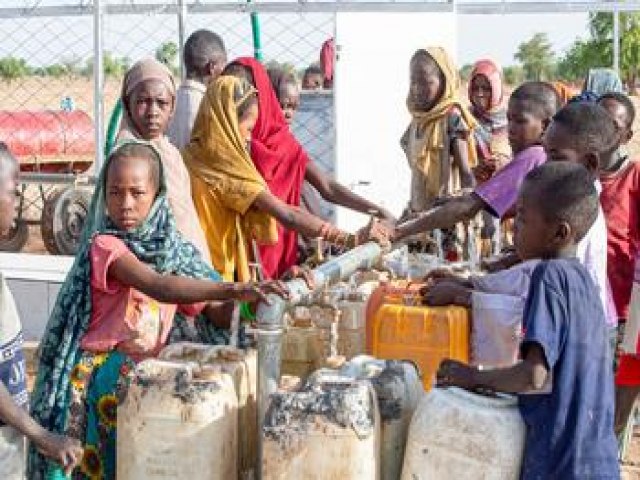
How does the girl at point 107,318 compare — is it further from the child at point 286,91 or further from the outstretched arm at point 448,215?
the child at point 286,91

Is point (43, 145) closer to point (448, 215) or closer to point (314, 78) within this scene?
point (314, 78)

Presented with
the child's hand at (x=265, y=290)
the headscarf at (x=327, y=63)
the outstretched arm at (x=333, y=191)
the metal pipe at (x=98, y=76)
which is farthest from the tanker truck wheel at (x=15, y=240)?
the child's hand at (x=265, y=290)

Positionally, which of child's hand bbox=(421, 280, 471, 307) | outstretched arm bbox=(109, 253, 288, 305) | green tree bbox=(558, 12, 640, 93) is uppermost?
green tree bbox=(558, 12, 640, 93)

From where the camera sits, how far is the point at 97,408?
136 inches

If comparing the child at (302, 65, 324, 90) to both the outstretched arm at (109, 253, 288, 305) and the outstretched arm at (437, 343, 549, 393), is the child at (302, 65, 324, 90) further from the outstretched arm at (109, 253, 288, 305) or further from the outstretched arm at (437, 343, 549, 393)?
the outstretched arm at (437, 343, 549, 393)

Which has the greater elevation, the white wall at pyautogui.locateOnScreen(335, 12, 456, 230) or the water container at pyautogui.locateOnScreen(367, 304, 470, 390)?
the white wall at pyautogui.locateOnScreen(335, 12, 456, 230)

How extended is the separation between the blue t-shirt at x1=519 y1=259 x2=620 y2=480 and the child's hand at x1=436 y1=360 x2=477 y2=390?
123 mm

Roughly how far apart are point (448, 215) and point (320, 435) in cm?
189

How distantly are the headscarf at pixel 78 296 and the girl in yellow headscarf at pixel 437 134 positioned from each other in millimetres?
3106

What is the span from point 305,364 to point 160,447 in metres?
0.85

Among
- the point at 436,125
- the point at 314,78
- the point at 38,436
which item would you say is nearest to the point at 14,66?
the point at 314,78

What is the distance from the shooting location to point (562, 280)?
272 cm

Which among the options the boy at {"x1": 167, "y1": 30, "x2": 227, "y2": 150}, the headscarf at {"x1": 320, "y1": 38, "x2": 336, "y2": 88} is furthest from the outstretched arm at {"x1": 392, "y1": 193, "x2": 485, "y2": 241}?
the headscarf at {"x1": 320, "y1": 38, "x2": 336, "y2": 88}

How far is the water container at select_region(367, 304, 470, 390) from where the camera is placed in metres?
3.32
